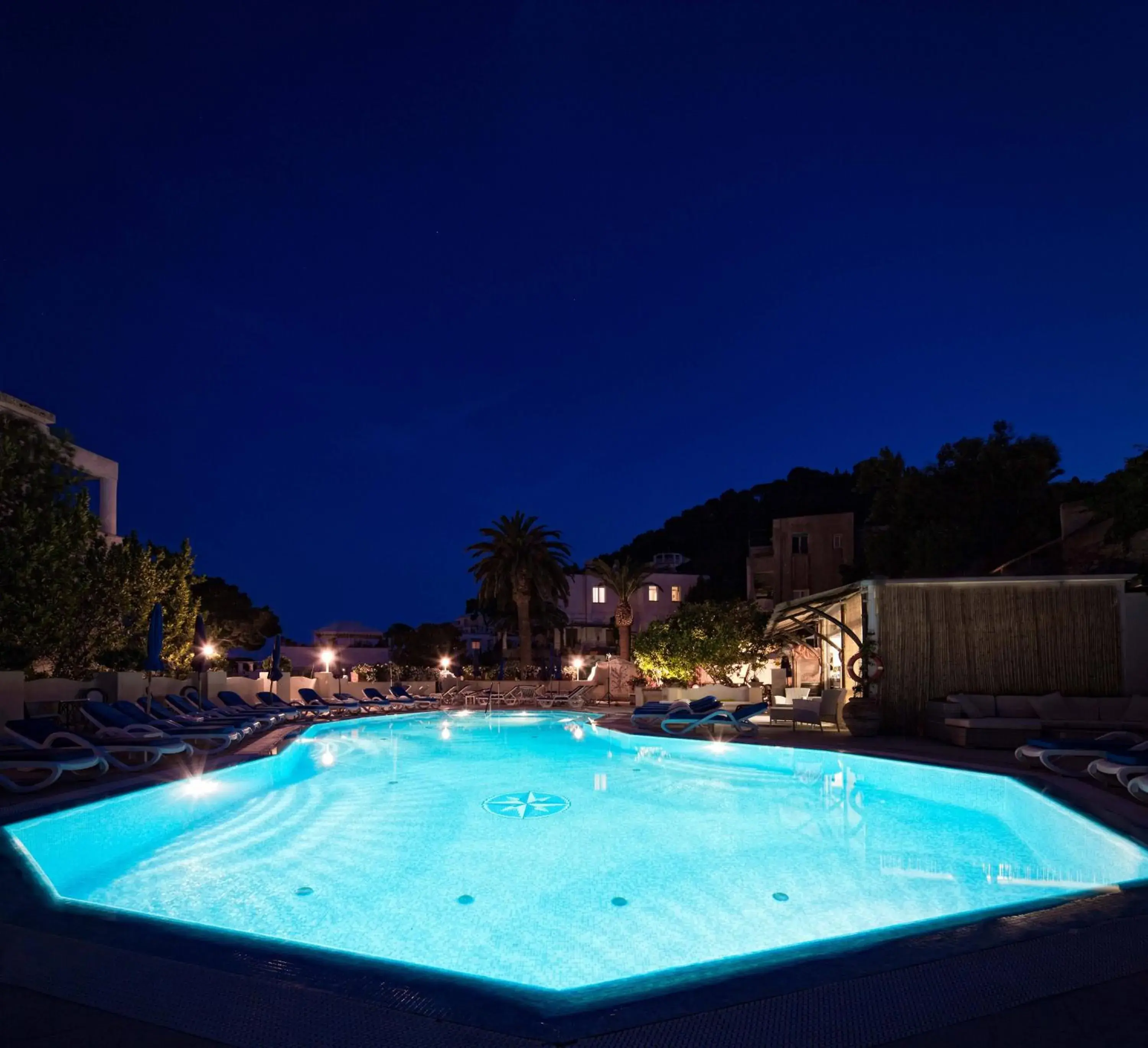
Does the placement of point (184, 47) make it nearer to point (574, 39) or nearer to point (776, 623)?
point (574, 39)

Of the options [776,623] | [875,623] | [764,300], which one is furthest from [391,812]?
[764,300]

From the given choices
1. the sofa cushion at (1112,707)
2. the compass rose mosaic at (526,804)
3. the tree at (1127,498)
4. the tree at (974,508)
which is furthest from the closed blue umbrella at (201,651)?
the tree at (974,508)

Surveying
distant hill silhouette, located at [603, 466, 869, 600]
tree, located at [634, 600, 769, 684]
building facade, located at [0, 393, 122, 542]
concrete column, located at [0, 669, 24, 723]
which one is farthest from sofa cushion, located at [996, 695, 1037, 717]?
distant hill silhouette, located at [603, 466, 869, 600]

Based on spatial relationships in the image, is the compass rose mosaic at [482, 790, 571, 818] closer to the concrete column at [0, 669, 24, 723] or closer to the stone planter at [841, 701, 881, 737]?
the stone planter at [841, 701, 881, 737]

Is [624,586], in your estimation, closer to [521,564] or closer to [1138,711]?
[521,564]

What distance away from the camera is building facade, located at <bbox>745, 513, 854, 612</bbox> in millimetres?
33281

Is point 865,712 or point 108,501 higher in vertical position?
point 108,501

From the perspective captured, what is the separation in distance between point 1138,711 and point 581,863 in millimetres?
8815

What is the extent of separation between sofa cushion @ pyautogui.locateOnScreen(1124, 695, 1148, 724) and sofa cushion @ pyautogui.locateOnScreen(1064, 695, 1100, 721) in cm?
34

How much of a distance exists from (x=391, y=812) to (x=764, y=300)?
Answer: 46570mm

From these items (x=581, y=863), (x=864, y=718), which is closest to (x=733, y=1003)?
(x=581, y=863)

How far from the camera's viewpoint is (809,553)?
33656 mm

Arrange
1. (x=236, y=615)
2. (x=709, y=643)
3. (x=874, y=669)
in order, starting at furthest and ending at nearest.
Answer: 1. (x=236, y=615)
2. (x=709, y=643)
3. (x=874, y=669)

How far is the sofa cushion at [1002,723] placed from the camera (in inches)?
384
